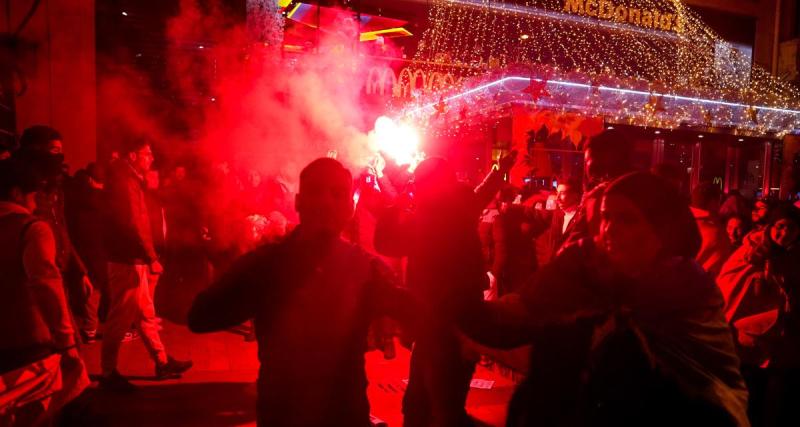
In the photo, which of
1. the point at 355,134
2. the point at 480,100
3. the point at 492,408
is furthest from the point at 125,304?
the point at 480,100

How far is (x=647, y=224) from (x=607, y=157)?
1767 millimetres

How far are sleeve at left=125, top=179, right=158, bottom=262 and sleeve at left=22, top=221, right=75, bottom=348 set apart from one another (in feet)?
6.09

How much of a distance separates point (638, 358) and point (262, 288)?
1.20 metres

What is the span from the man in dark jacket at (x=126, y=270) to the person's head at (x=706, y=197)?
523 centimetres

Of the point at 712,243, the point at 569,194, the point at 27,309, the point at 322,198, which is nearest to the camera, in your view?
the point at 322,198

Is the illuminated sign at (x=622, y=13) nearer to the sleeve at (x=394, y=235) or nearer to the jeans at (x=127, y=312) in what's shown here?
the sleeve at (x=394, y=235)

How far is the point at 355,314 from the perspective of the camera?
1.93 meters

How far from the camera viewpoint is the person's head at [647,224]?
1749 millimetres

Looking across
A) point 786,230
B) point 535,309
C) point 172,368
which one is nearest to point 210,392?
point 172,368

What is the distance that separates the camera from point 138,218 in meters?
4.96

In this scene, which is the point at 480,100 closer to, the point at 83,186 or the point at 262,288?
the point at 83,186

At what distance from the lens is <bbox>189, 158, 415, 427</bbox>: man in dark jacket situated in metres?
1.84

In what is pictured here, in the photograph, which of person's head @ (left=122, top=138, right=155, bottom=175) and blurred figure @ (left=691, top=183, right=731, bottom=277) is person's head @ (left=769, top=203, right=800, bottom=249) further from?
person's head @ (left=122, top=138, right=155, bottom=175)

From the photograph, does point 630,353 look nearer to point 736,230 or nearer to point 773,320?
point 773,320
